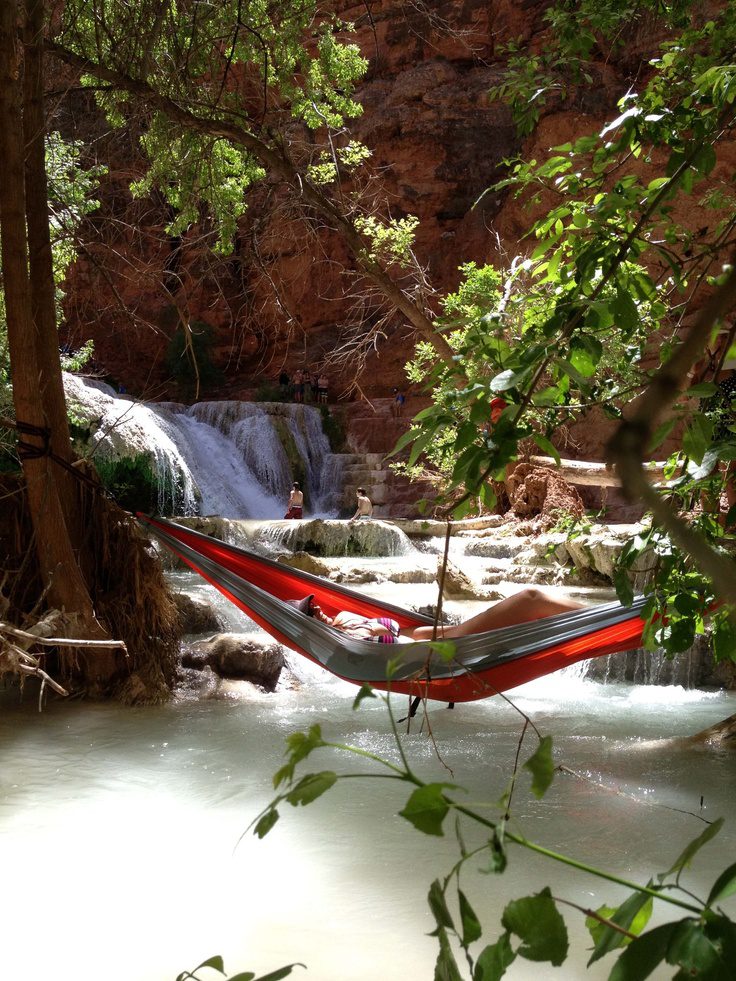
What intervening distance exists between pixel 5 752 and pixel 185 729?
63 cm

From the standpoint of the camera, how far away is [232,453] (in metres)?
11.2

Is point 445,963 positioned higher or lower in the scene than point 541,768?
lower

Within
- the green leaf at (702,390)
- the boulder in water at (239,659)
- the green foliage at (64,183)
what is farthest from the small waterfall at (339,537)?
the green leaf at (702,390)

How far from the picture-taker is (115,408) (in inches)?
354

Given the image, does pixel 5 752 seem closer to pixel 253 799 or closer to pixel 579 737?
pixel 253 799

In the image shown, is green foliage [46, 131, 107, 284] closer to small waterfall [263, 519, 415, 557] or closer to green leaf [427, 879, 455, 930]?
small waterfall [263, 519, 415, 557]

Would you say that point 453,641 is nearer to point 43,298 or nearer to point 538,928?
point 538,928

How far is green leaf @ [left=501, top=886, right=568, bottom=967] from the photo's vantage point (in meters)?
0.45

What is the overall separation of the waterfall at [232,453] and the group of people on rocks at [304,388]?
3.48ft

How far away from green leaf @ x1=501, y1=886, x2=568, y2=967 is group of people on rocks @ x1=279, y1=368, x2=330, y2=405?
13.0 metres

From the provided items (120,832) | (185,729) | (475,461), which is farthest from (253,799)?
(475,461)

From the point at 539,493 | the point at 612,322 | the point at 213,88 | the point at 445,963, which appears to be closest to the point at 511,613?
the point at 213,88

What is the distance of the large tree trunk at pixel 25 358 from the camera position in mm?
3062

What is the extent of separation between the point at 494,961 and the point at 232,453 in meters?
10.9
